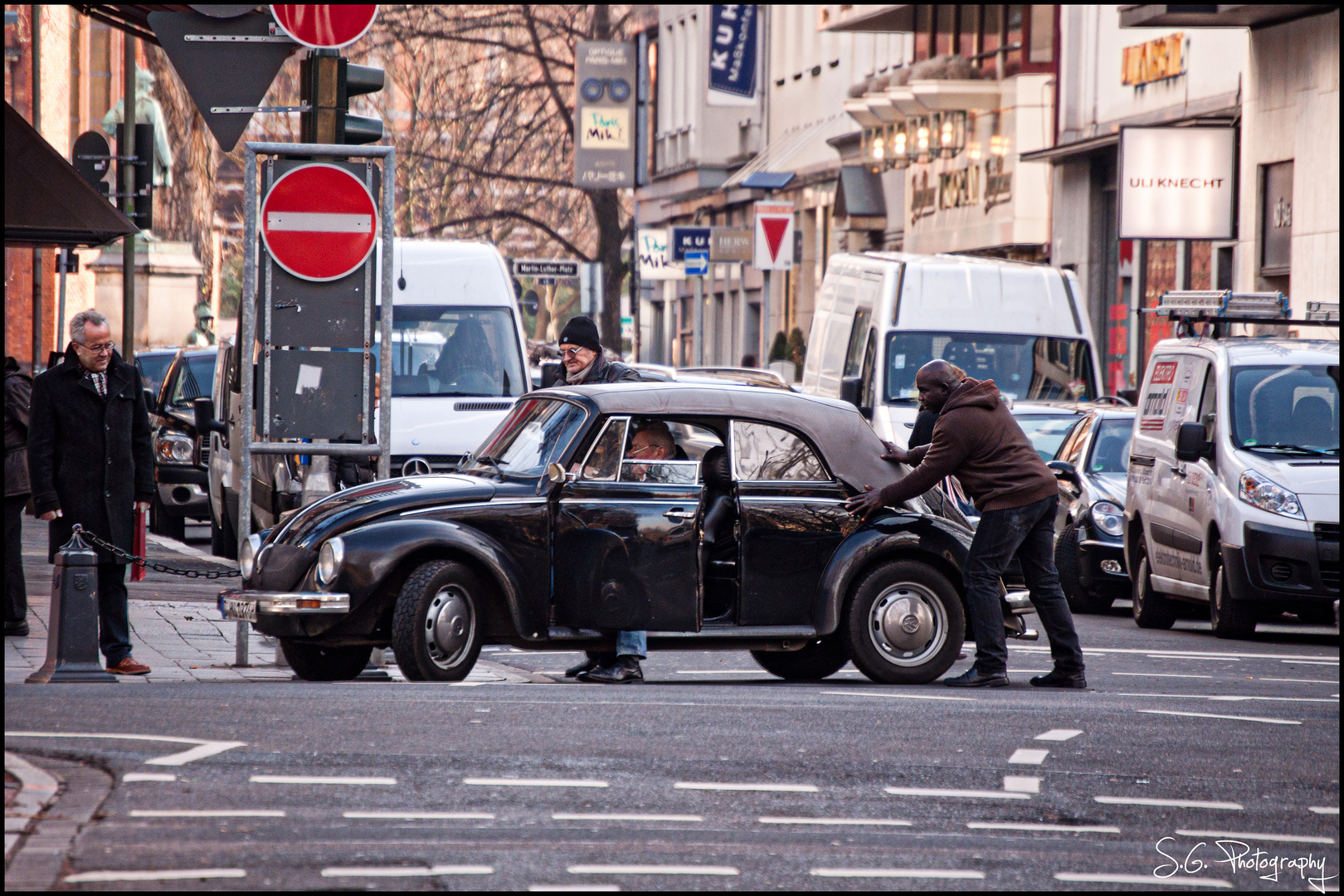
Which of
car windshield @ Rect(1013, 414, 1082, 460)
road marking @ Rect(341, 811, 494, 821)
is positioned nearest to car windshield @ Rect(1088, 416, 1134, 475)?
car windshield @ Rect(1013, 414, 1082, 460)

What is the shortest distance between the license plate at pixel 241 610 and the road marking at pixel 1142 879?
509 cm

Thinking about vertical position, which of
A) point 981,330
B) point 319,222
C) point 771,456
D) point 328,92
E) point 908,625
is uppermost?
point 328,92

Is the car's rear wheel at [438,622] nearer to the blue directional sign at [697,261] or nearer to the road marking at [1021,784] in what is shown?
the road marking at [1021,784]

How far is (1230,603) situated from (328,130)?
6.93m

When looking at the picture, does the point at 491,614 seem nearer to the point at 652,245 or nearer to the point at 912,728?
the point at 912,728

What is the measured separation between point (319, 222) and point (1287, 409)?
7.14m

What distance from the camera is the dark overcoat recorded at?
1159 centimetres

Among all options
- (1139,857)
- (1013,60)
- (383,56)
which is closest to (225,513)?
(1139,857)

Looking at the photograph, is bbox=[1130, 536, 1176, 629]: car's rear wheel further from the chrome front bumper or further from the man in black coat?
the man in black coat

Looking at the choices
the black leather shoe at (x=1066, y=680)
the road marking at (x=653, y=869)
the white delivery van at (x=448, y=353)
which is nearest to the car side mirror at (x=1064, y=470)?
the white delivery van at (x=448, y=353)

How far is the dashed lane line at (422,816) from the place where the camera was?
723cm

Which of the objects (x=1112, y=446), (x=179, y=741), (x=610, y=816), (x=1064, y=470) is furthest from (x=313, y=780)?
(x=1112, y=446)

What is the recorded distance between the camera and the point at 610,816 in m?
7.37

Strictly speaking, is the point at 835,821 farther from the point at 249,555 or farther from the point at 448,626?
the point at 249,555
